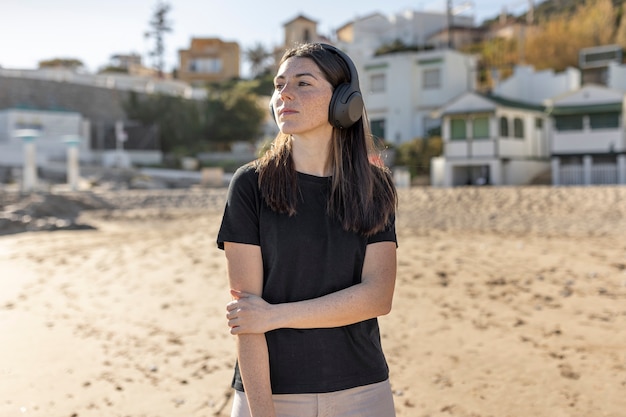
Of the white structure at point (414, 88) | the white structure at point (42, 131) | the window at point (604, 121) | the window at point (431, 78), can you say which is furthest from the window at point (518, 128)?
the white structure at point (42, 131)

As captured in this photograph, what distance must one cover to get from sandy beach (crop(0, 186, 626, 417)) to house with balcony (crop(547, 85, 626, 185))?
12.0 m

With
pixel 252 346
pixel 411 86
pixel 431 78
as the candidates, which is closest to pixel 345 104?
pixel 252 346

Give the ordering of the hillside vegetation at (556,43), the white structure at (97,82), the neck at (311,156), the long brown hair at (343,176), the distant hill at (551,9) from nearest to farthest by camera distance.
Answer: the long brown hair at (343,176), the neck at (311,156), the hillside vegetation at (556,43), the white structure at (97,82), the distant hill at (551,9)

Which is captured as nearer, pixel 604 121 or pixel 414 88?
pixel 604 121

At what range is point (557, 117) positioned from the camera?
985 inches

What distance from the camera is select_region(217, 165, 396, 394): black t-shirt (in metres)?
1.70

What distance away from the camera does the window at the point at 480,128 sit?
82.0 ft

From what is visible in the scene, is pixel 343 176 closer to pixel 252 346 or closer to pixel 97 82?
pixel 252 346

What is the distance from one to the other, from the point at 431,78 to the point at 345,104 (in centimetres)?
3106

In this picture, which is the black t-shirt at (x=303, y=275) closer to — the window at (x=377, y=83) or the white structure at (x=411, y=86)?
the white structure at (x=411, y=86)

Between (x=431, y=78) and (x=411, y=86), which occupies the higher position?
(x=431, y=78)

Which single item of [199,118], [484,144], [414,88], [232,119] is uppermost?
[414,88]

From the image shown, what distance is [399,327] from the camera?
5.90 meters

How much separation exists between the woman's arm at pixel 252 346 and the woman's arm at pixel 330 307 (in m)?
0.03
